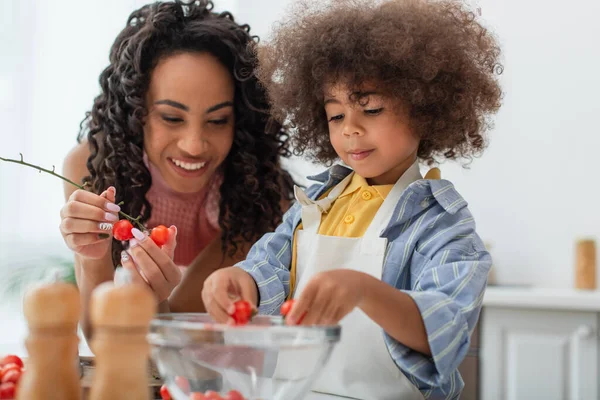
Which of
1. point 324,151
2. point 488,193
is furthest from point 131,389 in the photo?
point 488,193

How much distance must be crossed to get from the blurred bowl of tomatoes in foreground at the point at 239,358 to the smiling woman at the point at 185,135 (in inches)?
28.3

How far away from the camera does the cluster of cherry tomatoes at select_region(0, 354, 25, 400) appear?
763 mm

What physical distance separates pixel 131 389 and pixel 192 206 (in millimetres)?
1406

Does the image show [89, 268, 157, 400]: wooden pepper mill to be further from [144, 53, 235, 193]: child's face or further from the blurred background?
the blurred background

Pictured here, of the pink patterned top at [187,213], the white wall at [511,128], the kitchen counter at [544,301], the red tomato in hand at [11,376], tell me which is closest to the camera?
the red tomato in hand at [11,376]

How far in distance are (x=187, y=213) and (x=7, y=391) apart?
1.25 meters

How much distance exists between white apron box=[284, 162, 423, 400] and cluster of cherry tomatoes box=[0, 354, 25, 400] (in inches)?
15.2

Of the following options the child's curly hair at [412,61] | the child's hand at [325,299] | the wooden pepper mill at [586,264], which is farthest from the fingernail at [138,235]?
the wooden pepper mill at [586,264]

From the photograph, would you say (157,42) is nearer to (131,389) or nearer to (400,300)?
(400,300)

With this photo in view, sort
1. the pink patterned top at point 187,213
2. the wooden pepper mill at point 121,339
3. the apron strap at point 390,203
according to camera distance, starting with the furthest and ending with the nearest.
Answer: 1. the pink patterned top at point 187,213
2. the apron strap at point 390,203
3. the wooden pepper mill at point 121,339

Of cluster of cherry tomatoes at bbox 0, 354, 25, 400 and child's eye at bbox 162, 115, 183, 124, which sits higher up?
child's eye at bbox 162, 115, 183, 124

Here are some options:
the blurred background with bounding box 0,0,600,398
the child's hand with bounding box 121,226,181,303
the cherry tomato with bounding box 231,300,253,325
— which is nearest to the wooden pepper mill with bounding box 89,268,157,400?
the cherry tomato with bounding box 231,300,253,325

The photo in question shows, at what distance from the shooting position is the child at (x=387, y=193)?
36.5 inches

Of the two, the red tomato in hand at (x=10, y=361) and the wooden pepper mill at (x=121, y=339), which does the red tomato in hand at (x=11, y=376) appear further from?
the wooden pepper mill at (x=121, y=339)
